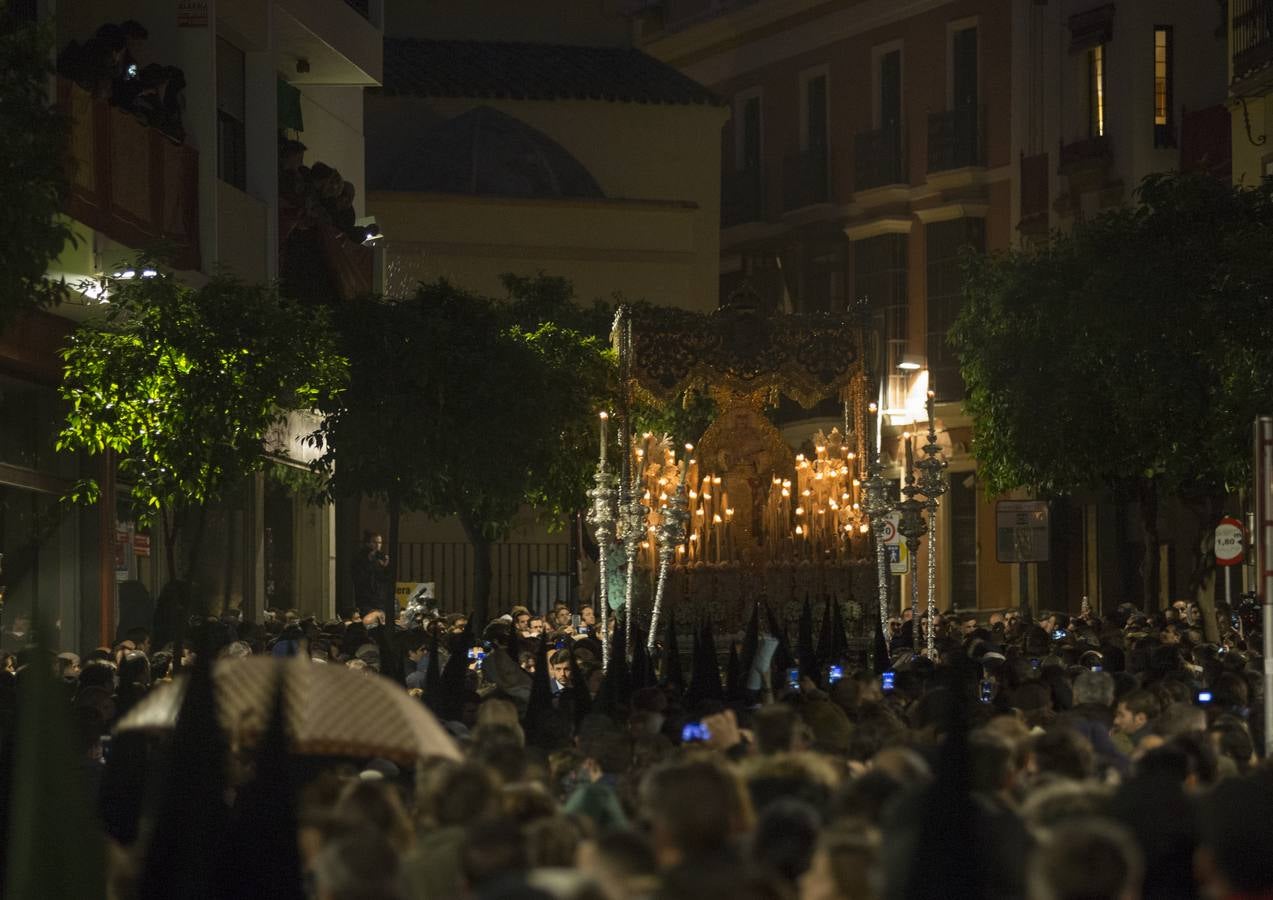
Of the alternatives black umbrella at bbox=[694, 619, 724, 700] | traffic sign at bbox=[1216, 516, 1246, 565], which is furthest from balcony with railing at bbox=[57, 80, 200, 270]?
traffic sign at bbox=[1216, 516, 1246, 565]

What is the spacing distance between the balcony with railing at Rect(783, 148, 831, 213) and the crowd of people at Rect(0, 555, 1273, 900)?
34.7m

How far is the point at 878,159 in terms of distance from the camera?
50.0m

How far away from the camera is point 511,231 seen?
1913 inches

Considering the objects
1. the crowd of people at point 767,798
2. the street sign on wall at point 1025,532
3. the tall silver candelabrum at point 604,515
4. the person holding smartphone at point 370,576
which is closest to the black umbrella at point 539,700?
the crowd of people at point 767,798

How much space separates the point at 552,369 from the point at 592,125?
19013 millimetres

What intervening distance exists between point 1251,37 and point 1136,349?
731cm

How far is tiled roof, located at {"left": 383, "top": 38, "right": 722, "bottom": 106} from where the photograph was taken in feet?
169

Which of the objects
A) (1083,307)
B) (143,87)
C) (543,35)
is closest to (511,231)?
(543,35)

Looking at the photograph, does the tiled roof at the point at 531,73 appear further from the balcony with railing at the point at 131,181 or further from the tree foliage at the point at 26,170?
the tree foliage at the point at 26,170

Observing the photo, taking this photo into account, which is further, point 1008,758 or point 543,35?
point 543,35

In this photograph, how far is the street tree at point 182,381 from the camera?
77.6ft

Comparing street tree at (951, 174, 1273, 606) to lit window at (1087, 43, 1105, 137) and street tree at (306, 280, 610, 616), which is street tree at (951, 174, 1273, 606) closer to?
street tree at (306, 280, 610, 616)

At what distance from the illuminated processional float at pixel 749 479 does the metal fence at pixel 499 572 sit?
15797 millimetres

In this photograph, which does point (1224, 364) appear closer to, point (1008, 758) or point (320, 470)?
point (320, 470)
